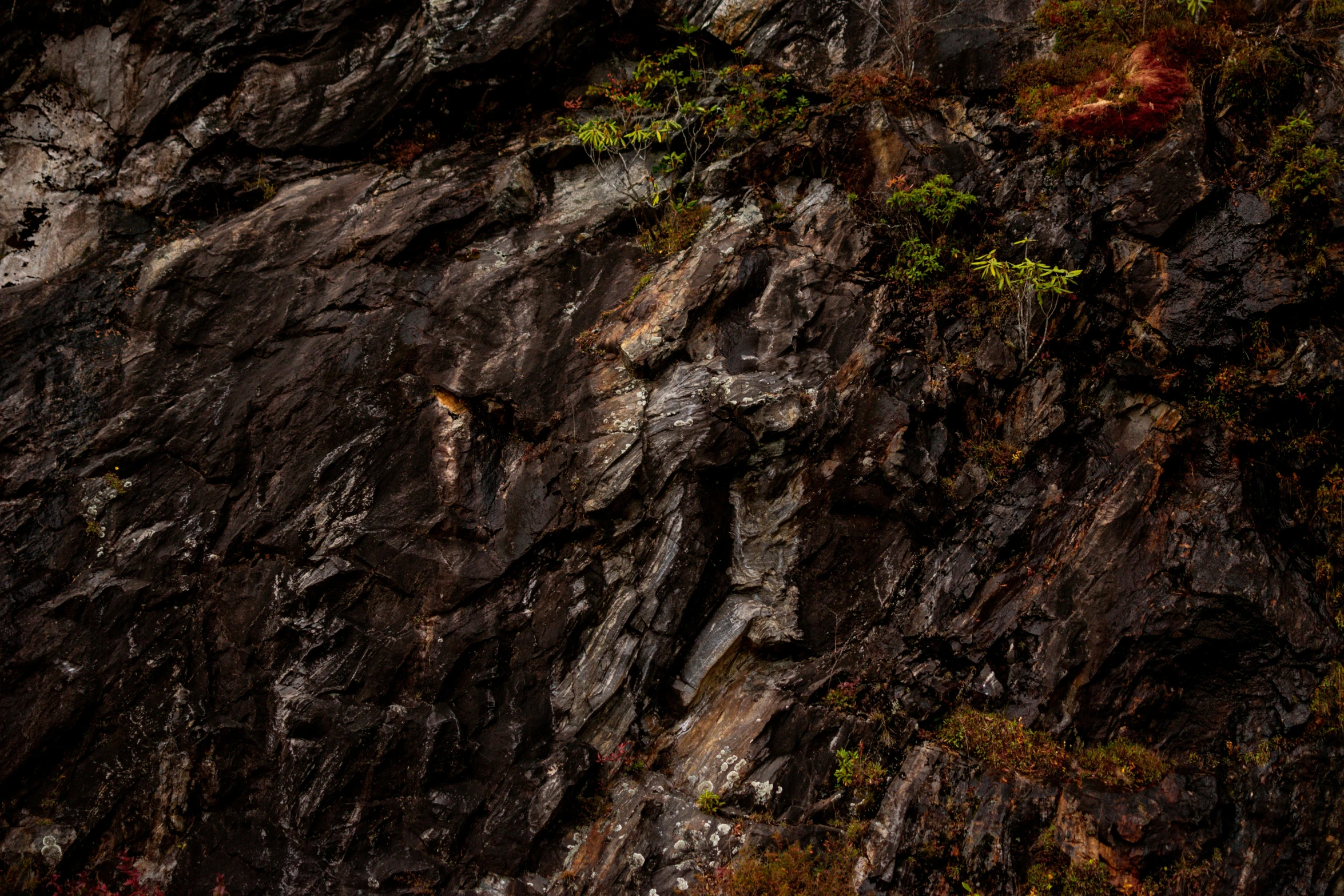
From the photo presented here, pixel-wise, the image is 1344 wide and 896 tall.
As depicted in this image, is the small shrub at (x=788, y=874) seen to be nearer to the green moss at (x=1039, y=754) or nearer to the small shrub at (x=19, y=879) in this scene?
the green moss at (x=1039, y=754)

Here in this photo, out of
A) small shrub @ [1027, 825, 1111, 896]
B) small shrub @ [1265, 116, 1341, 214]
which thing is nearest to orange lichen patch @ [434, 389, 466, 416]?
small shrub @ [1027, 825, 1111, 896]

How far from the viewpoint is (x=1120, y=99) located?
→ 881 cm

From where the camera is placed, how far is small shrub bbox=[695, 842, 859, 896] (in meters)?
6.80

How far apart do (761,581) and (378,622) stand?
4665 mm

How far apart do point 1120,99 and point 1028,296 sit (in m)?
2.82

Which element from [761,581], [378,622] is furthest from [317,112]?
[761,581]

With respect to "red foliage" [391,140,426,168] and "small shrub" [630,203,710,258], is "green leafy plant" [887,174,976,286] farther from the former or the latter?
"red foliage" [391,140,426,168]

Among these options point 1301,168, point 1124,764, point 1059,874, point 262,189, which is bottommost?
point 1059,874

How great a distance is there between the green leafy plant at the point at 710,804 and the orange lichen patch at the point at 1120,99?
30.8 feet

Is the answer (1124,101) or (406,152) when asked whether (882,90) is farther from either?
(406,152)

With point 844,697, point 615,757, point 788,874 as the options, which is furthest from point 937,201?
point 788,874

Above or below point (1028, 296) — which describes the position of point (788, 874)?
below

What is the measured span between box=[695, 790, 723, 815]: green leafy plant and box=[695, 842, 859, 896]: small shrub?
1.68 ft

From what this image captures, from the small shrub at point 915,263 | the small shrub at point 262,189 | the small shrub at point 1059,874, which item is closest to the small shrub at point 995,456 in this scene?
the small shrub at point 915,263
